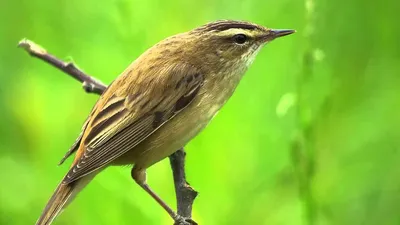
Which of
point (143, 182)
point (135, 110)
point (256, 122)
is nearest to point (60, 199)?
point (143, 182)

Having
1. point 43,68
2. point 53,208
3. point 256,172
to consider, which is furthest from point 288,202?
point 43,68

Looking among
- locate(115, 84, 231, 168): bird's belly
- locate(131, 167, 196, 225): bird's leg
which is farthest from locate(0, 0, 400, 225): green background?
locate(115, 84, 231, 168): bird's belly

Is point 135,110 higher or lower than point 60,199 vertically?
higher

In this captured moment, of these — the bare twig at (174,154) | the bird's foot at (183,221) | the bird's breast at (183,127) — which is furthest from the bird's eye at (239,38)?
the bird's foot at (183,221)

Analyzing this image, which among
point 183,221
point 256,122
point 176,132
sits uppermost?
point 256,122

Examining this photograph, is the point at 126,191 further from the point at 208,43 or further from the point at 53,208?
the point at 208,43

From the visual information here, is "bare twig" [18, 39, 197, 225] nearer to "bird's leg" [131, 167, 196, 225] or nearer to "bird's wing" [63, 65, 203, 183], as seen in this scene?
"bird's leg" [131, 167, 196, 225]

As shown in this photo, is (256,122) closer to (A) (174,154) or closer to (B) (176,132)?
(A) (174,154)
